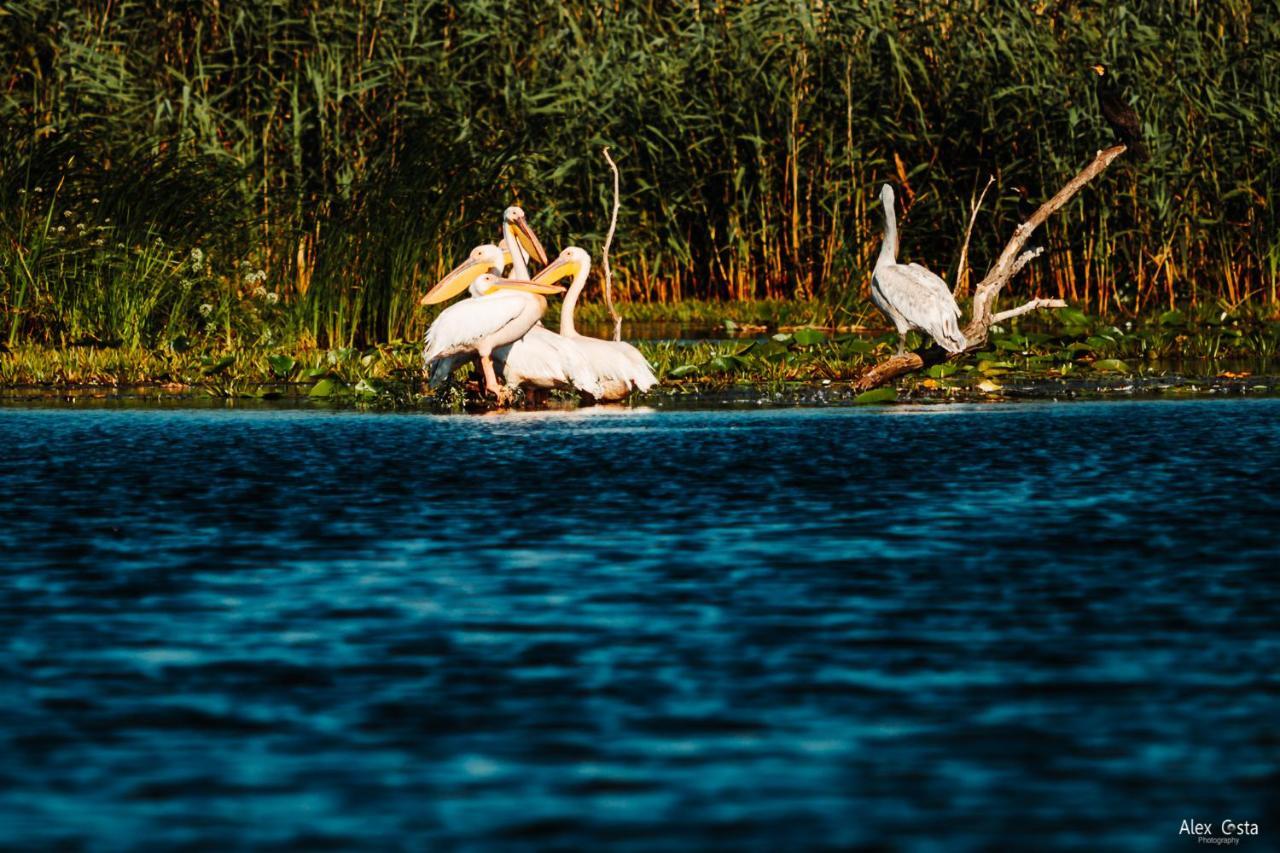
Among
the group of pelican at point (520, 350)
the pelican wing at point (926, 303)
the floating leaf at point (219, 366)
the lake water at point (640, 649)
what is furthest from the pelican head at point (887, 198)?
the lake water at point (640, 649)

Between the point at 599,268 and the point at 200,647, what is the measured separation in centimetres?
1635

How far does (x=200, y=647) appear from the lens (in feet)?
20.0

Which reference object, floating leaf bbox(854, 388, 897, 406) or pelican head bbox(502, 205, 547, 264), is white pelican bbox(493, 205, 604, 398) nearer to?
pelican head bbox(502, 205, 547, 264)

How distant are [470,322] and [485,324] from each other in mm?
92

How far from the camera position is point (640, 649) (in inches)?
236

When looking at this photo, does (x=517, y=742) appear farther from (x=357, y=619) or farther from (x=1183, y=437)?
(x=1183, y=437)

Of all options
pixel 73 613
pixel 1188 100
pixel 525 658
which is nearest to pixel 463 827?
pixel 525 658

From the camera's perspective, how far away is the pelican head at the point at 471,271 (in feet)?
48.9

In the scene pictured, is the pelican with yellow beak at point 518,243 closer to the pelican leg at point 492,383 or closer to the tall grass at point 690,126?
the pelican leg at point 492,383

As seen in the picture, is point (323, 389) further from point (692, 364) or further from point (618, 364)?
point (692, 364)

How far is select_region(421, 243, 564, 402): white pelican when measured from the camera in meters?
13.6

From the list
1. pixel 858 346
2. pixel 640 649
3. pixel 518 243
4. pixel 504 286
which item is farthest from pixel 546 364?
pixel 640 649

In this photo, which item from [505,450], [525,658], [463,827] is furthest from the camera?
[505,450]

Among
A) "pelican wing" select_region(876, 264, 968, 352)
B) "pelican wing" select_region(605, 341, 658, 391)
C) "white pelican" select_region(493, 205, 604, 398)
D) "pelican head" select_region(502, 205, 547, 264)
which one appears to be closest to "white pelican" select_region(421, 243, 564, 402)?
"white pelican" select_region(493, 205, 604, 398)
